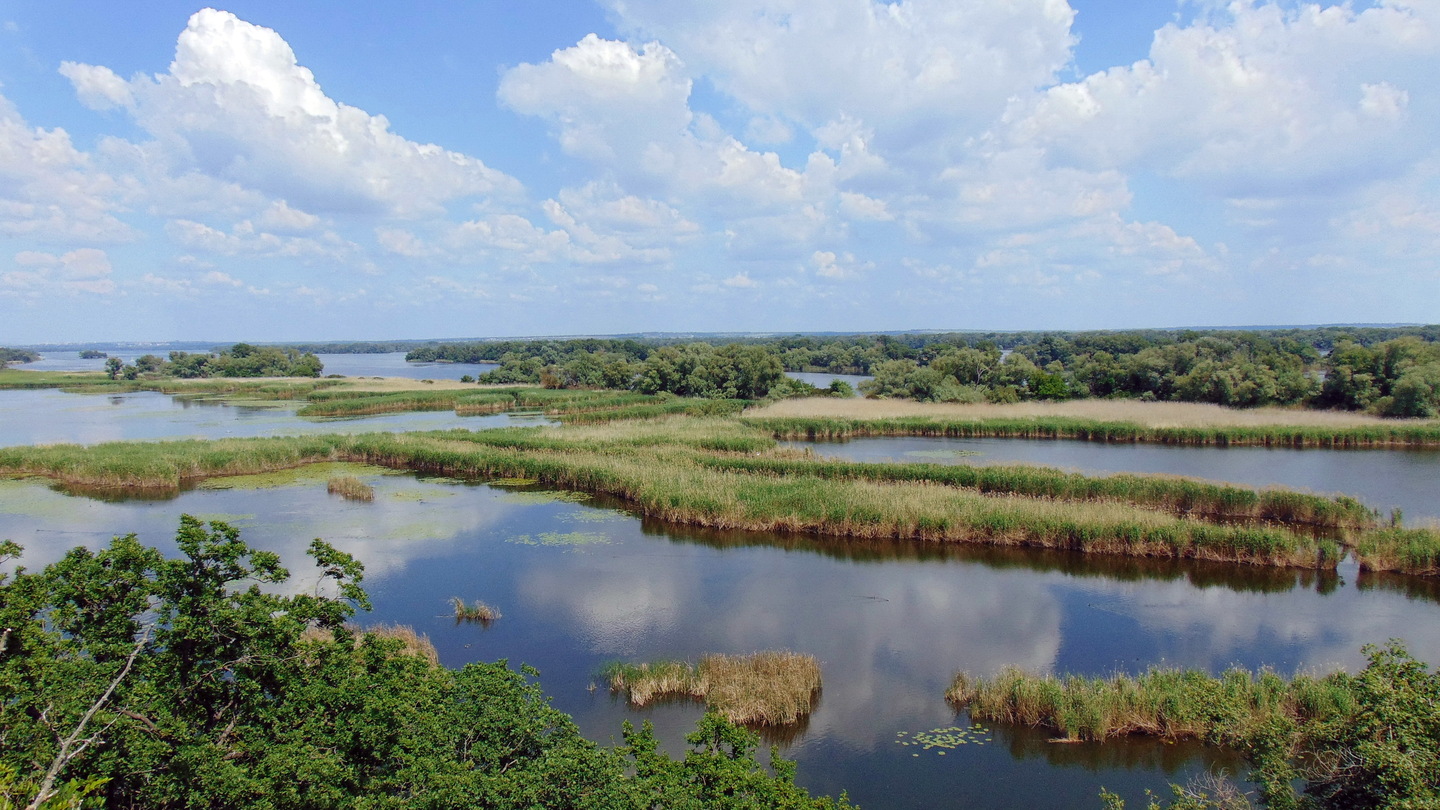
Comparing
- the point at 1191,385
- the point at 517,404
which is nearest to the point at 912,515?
the point at 1191,385

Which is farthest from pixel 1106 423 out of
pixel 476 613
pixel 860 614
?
pixel 476 613

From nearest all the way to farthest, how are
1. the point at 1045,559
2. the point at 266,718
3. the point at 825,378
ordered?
the point at 266,718, the point at 1045,559, the point at 825,378

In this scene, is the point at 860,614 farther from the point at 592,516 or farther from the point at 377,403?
the point at 377,403

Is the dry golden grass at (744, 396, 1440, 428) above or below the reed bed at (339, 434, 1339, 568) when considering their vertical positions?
above

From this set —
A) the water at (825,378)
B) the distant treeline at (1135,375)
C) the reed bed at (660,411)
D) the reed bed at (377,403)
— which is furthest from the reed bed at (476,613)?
the water at (825,378)

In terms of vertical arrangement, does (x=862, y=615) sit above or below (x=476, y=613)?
below

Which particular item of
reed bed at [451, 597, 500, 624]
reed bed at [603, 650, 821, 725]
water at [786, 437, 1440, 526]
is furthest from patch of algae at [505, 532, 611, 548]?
water at [786, 437, 1440, 526]

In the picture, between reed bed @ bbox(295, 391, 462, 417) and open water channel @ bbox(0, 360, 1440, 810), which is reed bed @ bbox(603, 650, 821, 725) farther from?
reed bed @ bbox(295, 391, 462, 417)

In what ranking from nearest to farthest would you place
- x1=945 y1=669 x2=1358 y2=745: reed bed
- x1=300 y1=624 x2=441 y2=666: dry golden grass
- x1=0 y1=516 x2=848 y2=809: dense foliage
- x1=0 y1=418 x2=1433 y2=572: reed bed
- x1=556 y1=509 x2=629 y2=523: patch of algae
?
x1=0 y1=516 x2=848 y2=809: dense foliage → x1=945 y1=669 x2=1358 y2=745: reed bed → x1=300 y1=624 x2=441 y2=666: dry golden grass → x1=0 y1=418 x2=1433 y2=572: reed bed → x1=556 y1=509 x2=629 y2=523: patch of algae
